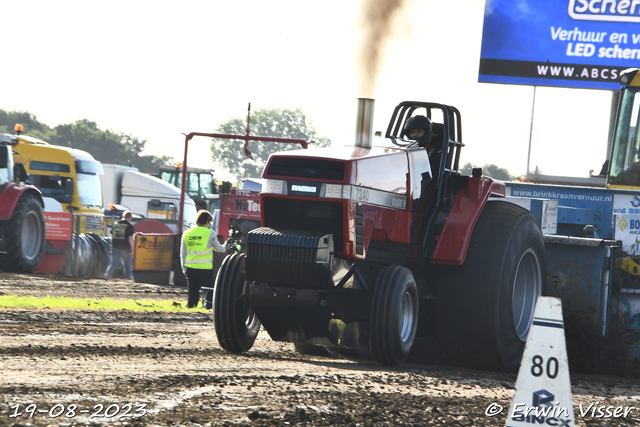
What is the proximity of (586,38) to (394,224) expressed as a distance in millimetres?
13300

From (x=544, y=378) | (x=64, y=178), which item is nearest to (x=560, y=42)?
(x=64, y=178)

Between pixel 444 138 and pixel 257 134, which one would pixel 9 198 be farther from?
pixel 257 134

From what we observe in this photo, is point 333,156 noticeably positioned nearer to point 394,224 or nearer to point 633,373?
point 394,224

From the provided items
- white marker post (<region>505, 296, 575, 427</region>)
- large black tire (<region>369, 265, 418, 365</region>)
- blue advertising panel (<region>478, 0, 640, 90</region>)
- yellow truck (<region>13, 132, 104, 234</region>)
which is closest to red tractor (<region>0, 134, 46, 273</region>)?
yellow truck (<region>13, 132, 104, 234</region>)

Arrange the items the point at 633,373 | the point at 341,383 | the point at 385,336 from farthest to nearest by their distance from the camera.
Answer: the point at 633,373 → the point at 385,336 → the point at 341,383

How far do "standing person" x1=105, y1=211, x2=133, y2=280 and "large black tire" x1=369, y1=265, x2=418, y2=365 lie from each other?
13.8 meters

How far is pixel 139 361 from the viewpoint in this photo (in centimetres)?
607

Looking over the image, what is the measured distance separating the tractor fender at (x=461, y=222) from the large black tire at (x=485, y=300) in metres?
0.13

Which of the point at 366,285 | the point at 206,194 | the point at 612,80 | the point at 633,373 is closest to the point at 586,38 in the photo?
the point at 612,80

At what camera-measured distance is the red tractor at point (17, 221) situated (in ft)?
53.3

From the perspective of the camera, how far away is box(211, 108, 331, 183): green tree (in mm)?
100750

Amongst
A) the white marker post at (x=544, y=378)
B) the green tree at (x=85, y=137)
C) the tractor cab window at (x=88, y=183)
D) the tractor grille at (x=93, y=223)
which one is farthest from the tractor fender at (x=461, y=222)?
the green tree at (x=85, y=137)

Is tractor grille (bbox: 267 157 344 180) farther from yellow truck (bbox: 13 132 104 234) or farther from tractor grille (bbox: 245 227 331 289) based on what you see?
yellow truck (bbox: 13 132 104 234)

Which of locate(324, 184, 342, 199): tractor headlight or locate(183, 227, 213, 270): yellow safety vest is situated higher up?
locate(324, 184, 342, 199): tractor headlight
